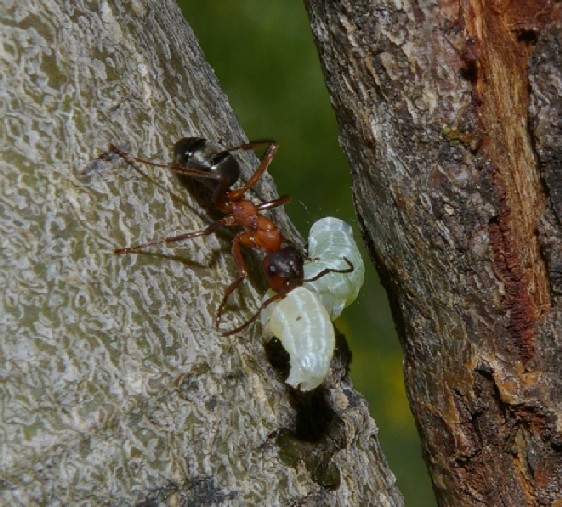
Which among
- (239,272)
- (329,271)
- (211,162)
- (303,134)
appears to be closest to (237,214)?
(211,162)

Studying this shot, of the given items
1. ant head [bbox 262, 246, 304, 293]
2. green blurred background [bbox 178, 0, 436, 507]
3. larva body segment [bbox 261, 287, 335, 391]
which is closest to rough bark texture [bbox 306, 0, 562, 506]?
larva body segment [bbox 261, 287, 335, 391]

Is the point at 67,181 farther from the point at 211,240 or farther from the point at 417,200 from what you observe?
the point at 417,200

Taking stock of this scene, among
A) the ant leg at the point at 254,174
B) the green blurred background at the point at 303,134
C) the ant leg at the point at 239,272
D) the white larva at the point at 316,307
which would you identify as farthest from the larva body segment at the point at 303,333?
the green blurred background at the point at 303,134

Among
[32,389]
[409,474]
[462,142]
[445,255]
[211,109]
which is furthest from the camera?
[409,474]

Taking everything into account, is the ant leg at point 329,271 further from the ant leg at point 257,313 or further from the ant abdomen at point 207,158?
the ant abdomen at point 207,158

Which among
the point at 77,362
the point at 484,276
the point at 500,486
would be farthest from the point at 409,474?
the point at 77,362

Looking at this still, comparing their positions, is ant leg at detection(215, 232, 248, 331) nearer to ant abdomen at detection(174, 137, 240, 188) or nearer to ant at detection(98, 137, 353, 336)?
ant at detection(98, 137, 353, 336)

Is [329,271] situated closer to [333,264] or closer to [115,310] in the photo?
[333,264]
